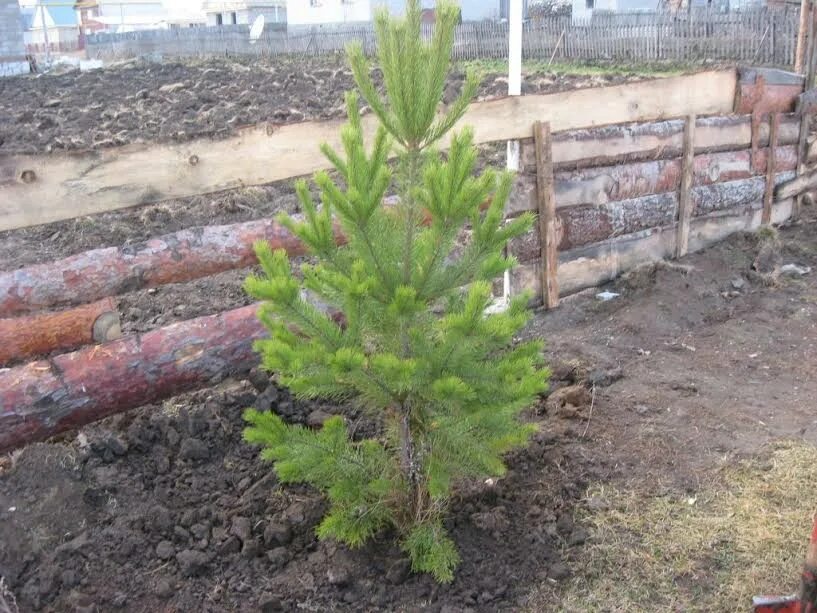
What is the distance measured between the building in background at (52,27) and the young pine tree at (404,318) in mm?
53653

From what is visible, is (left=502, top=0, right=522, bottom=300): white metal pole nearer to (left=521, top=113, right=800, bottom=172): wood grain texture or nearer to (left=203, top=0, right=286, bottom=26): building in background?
(left=521, top=113, right=800, bottom=172): wood grain texture

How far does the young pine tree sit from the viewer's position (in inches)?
114

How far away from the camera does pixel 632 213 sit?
6.58 meters

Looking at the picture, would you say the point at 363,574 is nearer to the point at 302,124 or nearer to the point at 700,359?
the point at 302,124

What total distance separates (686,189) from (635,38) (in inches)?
781

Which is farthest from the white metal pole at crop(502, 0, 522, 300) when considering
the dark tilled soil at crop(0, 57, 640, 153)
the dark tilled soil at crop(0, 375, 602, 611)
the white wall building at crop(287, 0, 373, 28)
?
the white wall building at crop(287, 0, 373, 28)

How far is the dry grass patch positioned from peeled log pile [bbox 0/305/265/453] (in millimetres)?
1954

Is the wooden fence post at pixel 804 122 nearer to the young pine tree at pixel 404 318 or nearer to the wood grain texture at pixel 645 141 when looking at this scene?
the wood grain texture at pixel 645 141

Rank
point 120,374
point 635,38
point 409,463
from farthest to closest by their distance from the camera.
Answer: point 635,38
point 120,374
point 409,463

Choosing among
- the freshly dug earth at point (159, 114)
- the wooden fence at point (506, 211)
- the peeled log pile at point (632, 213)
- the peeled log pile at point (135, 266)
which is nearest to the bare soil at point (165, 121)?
the freshly dug earth at point (159, 114)

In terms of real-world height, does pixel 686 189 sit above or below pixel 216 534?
above

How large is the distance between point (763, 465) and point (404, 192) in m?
2.29

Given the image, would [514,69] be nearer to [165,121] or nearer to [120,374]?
[120,374]

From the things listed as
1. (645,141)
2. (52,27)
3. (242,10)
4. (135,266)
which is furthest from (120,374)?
(52,27)
